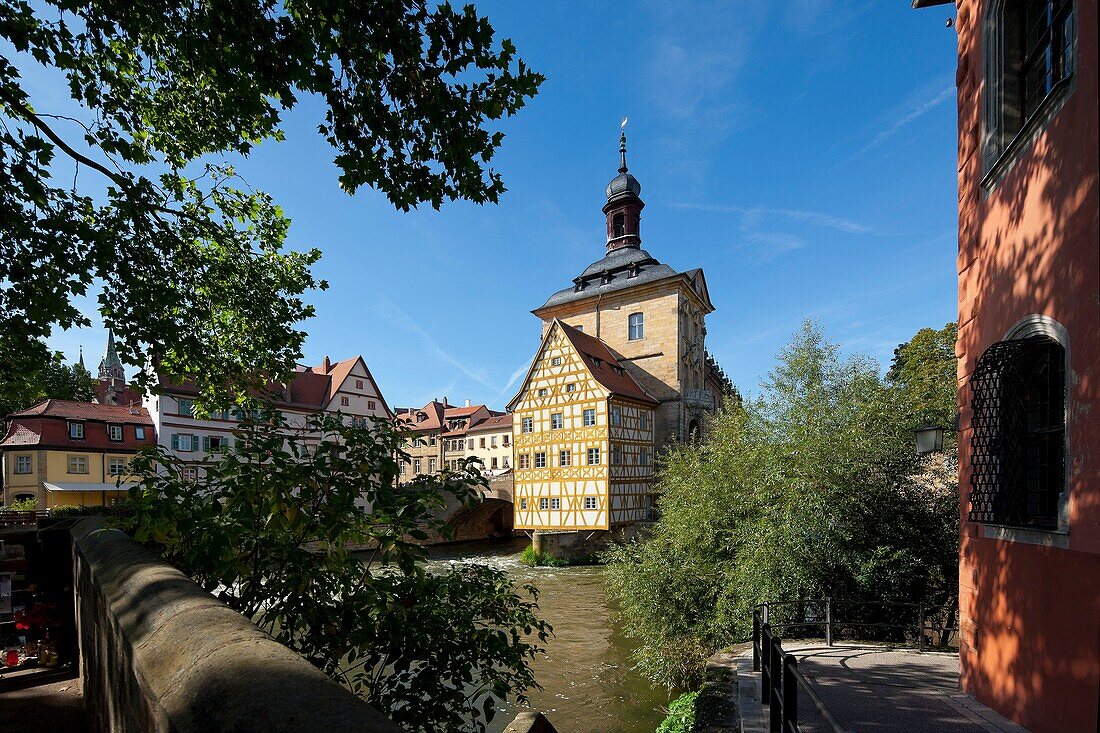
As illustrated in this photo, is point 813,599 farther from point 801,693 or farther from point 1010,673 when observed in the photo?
point 1010,673

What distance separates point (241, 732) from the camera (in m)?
1.00

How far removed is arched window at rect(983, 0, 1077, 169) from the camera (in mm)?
4801

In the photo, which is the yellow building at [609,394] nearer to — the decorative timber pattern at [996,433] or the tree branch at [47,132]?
the decorative timber pattern at [996,433]

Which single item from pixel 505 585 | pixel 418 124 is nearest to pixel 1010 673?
pixel 505 585

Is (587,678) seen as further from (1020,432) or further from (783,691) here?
(1020,432)

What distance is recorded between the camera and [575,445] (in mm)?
26453

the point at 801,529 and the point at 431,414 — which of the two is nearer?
the point at 801,529

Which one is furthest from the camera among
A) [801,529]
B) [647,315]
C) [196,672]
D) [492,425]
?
[492,425]

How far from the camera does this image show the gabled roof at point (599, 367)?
26948 millimetres

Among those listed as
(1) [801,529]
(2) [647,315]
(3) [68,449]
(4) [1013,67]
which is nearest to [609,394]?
(2) [647,315]

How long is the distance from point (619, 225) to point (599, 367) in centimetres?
1574

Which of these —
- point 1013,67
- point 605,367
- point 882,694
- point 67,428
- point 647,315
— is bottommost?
point 882,694

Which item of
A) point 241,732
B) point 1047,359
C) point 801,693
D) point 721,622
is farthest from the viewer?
point 721,622

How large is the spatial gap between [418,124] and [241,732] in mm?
4062
